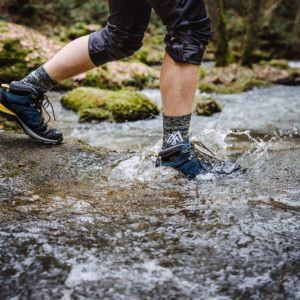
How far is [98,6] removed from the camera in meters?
20.4

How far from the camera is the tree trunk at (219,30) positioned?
1099 centimetres

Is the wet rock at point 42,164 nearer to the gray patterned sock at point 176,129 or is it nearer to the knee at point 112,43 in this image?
the gray patterned sock at point 176,129

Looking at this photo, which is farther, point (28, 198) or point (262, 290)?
point (28, 198)

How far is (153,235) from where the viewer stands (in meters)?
1.51

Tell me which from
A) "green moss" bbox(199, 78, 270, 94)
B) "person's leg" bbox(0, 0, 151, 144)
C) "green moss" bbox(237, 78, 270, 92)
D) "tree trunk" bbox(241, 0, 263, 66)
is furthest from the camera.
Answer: "tree trunk" bbox(241, 0, 263, 66)

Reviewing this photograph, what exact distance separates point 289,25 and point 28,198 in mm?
22299

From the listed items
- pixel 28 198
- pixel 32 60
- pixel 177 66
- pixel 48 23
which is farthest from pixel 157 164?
pixel 48 23

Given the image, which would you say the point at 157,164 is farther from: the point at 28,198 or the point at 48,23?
the point at 48,23

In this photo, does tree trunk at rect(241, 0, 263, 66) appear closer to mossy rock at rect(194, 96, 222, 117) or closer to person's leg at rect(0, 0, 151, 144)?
mossy rock at rect(194, 96, 222, 117)

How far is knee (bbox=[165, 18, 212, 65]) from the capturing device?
7.27 ft

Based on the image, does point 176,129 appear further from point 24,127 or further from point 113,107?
point 113,107

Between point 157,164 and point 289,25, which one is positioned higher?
point 157,164

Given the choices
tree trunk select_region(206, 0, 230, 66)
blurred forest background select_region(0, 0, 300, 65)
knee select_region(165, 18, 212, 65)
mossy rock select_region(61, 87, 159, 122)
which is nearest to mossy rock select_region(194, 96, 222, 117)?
mossy rock select_region(61, 87, 159, 122)

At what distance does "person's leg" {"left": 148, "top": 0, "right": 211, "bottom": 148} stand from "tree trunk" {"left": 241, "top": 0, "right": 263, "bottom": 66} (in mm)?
10171
